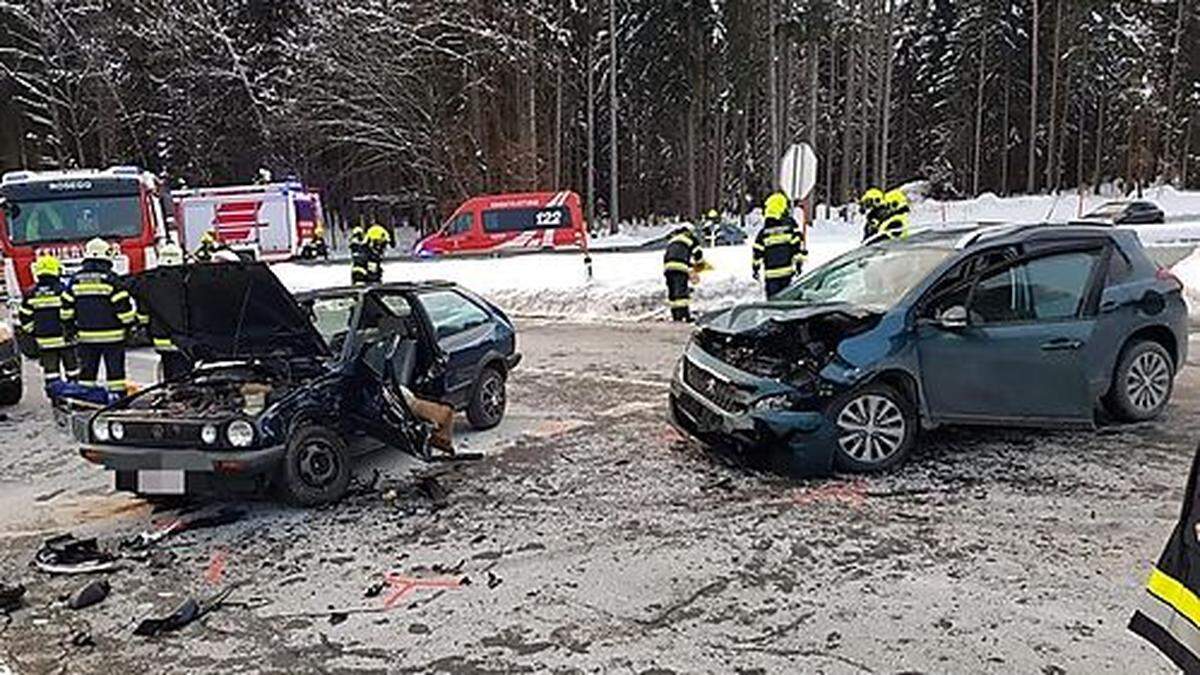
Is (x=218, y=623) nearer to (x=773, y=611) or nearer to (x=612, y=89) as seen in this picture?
(x=773, y=611)

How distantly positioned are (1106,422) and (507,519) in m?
4.78

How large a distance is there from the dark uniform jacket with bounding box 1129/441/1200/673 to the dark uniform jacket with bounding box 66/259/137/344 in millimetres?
9221

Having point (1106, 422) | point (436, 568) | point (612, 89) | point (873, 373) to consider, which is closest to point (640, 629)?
point (436, 568)

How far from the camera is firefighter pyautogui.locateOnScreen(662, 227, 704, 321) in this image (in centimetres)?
1468

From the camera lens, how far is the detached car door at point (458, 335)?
8133mm

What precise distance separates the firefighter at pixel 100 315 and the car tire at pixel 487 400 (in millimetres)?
3652

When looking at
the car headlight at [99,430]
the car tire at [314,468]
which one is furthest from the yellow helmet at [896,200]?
the car headlight at [99,430]

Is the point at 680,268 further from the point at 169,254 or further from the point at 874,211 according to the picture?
the point at 169,254

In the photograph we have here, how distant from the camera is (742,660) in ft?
13.4

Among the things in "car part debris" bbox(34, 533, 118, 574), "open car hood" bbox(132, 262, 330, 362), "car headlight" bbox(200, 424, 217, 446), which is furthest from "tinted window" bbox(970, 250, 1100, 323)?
"car part debris" bbox(34, 533, 118, 574)

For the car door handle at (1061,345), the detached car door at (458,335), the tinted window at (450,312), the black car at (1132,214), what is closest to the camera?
the car door handle at (1061,345)

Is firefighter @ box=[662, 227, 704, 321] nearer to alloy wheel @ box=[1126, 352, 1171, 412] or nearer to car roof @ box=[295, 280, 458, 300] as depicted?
car roof @ box=[295, 280, 458, 300]

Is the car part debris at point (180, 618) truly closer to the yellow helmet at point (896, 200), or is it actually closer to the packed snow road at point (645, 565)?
the packed snow road at point (645, 565)

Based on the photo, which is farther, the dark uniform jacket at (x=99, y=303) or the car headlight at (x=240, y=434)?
the dark uniform jacket at (x=99, y=303)
